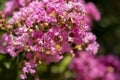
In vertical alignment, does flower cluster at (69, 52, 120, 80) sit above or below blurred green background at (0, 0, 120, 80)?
below

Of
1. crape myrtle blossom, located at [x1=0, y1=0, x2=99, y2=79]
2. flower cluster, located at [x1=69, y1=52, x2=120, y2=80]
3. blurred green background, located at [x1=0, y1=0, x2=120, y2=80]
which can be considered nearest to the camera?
crape myrtle blossom, located at [x1=0, y1=0, x2=99, y2=79]

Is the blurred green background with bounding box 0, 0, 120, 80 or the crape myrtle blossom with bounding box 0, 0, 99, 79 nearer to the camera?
the crape myrtle blossom with bounding box 0, 0, 99, 79

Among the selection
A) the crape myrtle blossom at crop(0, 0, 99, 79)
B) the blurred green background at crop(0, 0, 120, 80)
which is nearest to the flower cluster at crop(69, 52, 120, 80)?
the blurred green background at crop(0, 0, 120, 80)

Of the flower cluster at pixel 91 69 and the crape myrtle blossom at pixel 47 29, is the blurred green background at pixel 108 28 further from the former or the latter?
the crape myrtle blossom at pixel 47 29

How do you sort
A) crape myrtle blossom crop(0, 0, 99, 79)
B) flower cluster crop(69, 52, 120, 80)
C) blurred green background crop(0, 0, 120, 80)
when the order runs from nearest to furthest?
crape myrtle blossom crop(0, 0, 99, 79) → flower cluster crop(69, 52, 120, 80) → blurred green background crop(0, 0, 120, 80)

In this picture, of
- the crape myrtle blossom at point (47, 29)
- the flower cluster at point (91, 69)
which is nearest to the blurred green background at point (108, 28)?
the flower cluster at point (91, 69)

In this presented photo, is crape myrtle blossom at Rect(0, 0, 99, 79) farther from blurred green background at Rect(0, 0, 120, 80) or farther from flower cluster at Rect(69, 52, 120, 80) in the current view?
blurred green background at Rect(0, 0, 120, 80)

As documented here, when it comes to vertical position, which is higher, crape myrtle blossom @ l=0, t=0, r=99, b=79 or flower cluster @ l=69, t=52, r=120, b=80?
crape myrtle blossom @ l=0, t=0, r=99, b=79

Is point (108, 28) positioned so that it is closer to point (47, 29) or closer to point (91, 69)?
point (91, 69)
